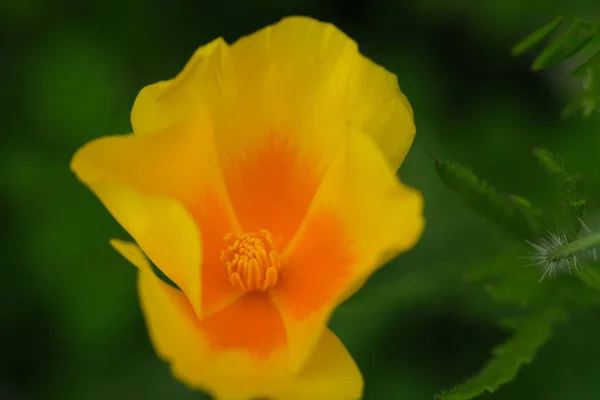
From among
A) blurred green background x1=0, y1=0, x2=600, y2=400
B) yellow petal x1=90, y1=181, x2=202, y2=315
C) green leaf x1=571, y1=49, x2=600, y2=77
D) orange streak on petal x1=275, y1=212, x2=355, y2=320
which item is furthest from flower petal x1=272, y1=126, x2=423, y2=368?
blurred green background x1=0, y1=0, x2=600, y2=400

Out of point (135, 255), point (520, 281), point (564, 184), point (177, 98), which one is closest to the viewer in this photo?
point (135, 255)

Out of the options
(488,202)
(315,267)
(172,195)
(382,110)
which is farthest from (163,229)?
(488,202)

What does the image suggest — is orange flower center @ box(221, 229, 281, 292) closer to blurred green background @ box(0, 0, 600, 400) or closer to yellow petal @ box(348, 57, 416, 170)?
yellow petal @ box(348, 57, 416, 170)

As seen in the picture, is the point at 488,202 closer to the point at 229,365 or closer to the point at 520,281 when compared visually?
the point at 520,281

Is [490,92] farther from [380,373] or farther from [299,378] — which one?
[299,378]

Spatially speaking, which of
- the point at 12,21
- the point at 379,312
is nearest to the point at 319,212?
the point at 379,312
